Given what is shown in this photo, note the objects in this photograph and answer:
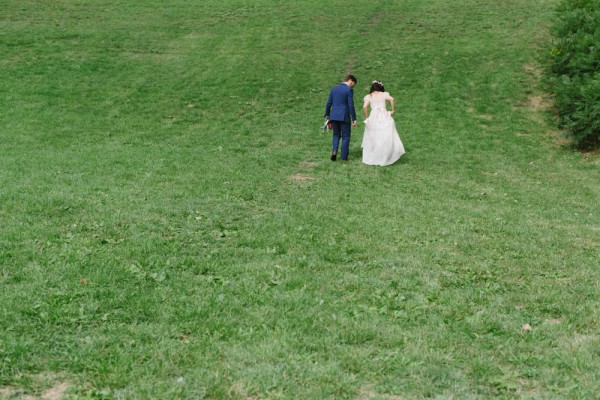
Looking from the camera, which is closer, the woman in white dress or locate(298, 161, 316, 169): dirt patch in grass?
locate(298, 161, 316, 169): dirt patch in grass

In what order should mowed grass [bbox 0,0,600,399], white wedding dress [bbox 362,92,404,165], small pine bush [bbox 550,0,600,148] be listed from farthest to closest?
small pine bush [bbox 550,0,600,148] < white wedding dress [bbox 362,92,404,165] < mowed grass [bbox 0,0,600,399]

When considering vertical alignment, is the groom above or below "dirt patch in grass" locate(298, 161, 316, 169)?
above

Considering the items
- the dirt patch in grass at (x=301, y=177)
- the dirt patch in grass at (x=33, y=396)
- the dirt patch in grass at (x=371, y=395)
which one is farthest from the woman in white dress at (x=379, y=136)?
the dirt patch in grass at (x=33, y=396)

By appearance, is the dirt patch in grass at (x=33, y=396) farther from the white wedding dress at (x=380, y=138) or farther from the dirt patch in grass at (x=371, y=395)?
the white wedding dress at (x=380, y=138)

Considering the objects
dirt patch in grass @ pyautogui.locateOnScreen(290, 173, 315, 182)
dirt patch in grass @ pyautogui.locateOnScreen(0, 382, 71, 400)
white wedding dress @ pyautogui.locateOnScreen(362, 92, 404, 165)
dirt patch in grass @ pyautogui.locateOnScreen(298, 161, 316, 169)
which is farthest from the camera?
white wedding dress @ pyautogui.locateOnScreen(362, 92, 404, 165)

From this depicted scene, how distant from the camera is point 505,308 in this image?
239 inches

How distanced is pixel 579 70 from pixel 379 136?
28.8 ft

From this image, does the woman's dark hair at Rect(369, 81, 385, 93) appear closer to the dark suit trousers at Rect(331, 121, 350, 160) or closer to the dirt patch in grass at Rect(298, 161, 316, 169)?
the dark suit trousers at Rect(331, 121, 350, 160)

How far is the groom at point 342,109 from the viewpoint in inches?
574

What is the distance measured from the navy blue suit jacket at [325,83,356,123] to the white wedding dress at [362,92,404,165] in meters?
0.81

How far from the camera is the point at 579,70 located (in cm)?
1931

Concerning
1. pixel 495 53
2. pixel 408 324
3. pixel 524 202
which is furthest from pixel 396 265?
Answer: pixel 495 53

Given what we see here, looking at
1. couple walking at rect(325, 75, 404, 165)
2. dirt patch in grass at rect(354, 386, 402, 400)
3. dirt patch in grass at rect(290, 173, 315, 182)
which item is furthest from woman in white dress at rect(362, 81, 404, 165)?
dirt patch in grass at rect(354, 386, 402, 400)

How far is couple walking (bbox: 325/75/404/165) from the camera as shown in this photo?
48.2 ft
